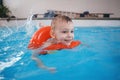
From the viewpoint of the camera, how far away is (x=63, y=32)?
7.22ft

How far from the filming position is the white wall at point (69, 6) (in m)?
4.75

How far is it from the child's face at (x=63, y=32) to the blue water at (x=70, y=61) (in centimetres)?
20

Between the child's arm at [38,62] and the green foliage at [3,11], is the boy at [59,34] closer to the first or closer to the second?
the child's arm at [38,62]

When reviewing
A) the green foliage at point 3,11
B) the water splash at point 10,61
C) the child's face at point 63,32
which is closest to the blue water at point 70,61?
the water splash at point 10,61

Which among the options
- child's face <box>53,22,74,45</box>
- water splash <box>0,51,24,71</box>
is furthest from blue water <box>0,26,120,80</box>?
child's face <box>53,22,74,45</box>

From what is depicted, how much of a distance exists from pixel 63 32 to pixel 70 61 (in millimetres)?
319

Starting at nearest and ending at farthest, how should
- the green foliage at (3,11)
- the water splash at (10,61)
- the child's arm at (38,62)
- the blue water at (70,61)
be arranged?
the blue water at (70,61)
the child's arm at (38,62)
the water splash at (10,61)
the green foliage at (3,11)

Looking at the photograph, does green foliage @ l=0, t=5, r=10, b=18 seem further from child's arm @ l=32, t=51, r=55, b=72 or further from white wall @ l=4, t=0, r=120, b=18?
child's arm @ l=32, t=51, r=55, b=72

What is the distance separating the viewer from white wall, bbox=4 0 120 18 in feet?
15.6

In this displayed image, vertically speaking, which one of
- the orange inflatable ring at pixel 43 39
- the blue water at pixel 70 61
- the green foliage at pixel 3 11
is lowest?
the blue water at pixel 70 61

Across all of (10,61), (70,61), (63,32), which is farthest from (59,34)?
(10,61)

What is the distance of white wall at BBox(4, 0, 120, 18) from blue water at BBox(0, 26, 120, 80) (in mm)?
1700

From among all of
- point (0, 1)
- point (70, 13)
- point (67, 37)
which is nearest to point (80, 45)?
point (67, 37)

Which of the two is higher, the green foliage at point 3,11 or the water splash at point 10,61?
the green foliage at point 3,11
